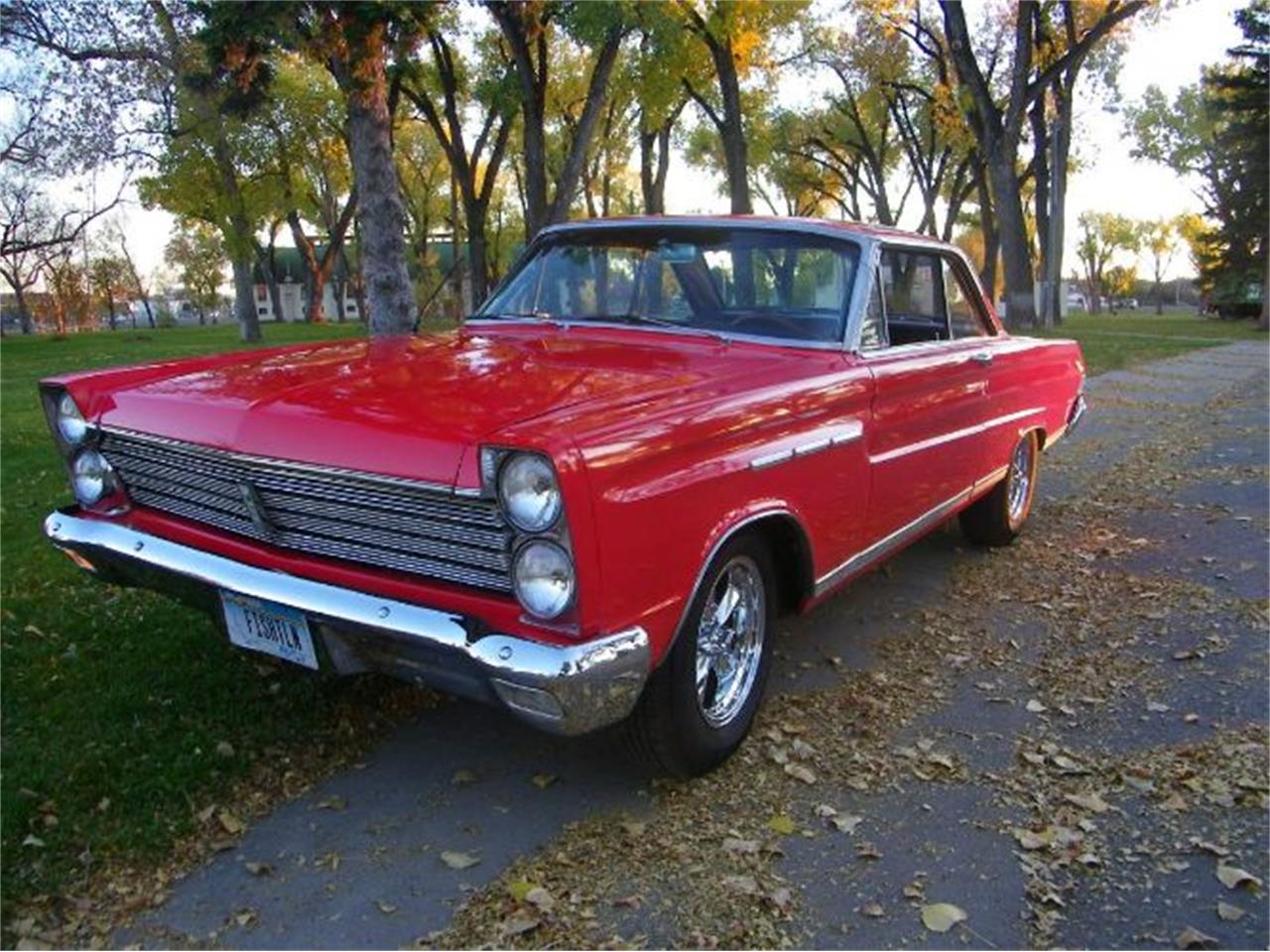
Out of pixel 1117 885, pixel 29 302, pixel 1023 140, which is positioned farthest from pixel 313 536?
pixel 29 302

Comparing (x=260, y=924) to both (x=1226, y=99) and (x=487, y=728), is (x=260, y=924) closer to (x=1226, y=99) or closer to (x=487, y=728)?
(x=487, y=728)

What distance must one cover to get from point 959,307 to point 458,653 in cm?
369

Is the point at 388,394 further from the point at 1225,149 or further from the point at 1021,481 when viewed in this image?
the point at 1225,149

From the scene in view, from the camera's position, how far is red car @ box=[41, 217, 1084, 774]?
8.29ft

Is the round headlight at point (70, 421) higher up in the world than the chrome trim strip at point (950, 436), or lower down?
→ higher up

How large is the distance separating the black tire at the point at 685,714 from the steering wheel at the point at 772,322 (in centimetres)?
99

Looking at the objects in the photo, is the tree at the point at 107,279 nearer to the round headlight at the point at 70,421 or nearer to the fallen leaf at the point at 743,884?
the round headlight at the point at 70,421

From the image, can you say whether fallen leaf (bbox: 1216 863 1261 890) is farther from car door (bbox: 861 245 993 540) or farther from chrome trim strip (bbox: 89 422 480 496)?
chrome trim strip (bbox: 89 422 480 496)

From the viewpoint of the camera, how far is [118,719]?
3463 millimetres

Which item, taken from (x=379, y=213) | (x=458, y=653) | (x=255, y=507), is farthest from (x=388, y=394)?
(x=379, y=213)

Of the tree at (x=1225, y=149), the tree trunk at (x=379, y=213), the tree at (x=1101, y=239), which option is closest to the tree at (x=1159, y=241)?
the tree at (x=1101, y=239)

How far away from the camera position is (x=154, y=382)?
134 inches

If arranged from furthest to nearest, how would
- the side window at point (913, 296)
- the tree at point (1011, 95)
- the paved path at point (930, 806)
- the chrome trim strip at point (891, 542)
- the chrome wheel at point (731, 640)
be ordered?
the tree at point (1011, 95) < the side window at point (913, 296) < the chrome trim strip at point (891, 542) < the chrome wheel at point (731, 640) < the paved path at point (930, 806)

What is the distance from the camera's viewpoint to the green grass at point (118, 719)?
2.83 metres
